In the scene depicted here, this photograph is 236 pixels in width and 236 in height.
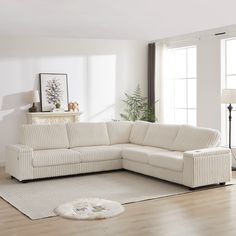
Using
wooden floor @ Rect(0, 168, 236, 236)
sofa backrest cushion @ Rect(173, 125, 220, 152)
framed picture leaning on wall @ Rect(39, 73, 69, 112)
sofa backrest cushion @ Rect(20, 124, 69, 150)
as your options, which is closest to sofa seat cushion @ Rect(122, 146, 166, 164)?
sofa backrest cushion @ Rect(173, 125, 220, 152)

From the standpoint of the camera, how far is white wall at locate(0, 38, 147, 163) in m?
7.88

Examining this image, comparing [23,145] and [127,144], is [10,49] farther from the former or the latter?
[127,144]

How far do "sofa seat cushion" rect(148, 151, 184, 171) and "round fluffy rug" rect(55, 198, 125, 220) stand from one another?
1193mm

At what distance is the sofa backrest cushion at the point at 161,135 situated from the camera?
670cm

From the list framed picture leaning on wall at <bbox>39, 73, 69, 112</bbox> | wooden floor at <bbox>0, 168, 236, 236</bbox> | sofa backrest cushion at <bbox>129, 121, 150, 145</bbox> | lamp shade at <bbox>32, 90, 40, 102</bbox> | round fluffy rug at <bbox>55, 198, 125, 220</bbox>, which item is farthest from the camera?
framed picture leaning on wall at <bbox>39, 73, 69, 112</bbox>

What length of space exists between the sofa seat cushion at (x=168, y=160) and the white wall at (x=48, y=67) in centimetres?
297

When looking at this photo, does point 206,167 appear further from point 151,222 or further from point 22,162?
point 22,162

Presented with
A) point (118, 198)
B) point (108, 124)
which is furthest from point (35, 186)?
point (108, 124)

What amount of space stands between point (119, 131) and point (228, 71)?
7.47 ft

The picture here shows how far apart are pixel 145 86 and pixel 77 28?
252cm

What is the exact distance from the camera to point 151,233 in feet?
12.7

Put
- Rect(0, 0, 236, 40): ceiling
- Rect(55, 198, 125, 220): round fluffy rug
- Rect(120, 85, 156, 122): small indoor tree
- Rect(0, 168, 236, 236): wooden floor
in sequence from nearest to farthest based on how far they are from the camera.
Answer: Rect(0, 168, 236, 236): wooden floor
Rect(55, 198, 125, 220): round fluffy rug
Rect(0, 0, 236, 40): ceiling
Rect(120, 85, 156, 122): small indoor tree

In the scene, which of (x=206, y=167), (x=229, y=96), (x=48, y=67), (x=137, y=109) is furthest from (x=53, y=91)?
(x=206, y=167)

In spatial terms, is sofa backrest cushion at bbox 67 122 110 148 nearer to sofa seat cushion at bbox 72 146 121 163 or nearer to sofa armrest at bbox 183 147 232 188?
sofa seat cushion at bbox 72 146 121 163
